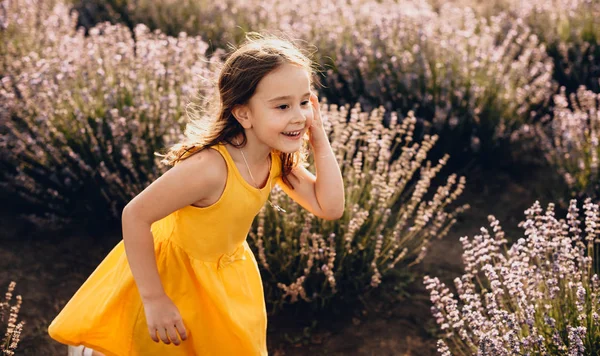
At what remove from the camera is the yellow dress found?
6.30 feet

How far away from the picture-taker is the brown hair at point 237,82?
6.03 feet

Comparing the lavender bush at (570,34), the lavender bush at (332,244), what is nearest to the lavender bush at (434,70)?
the lavender bush at (570,34)

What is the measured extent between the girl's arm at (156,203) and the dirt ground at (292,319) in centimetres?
115

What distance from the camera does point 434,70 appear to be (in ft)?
13.8

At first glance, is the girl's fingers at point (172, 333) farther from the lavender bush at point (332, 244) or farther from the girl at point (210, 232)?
the lavender bush at point (332, 244)

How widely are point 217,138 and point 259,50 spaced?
0.91ft

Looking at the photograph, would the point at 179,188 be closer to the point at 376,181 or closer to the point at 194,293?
the point at 194,293

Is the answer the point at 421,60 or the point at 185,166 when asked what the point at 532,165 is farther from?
the point at 185,166

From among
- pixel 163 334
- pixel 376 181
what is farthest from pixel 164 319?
pixel 376 181

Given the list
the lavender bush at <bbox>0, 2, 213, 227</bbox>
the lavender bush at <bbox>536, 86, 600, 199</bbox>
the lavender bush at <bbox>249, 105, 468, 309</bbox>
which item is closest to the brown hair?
the lavender bush at <bbox>249, 105, 468, 309</bbox>

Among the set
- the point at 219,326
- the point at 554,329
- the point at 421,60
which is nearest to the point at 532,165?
the point at 421,60

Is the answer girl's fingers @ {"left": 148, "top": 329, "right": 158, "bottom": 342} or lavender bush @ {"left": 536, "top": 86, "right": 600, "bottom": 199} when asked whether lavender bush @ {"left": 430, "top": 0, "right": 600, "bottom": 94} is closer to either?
lavender bush @ {"left": 536, "top": 86, "right": 600, "bottom": 199}

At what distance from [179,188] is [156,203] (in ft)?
0.23

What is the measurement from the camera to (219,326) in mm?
2004
